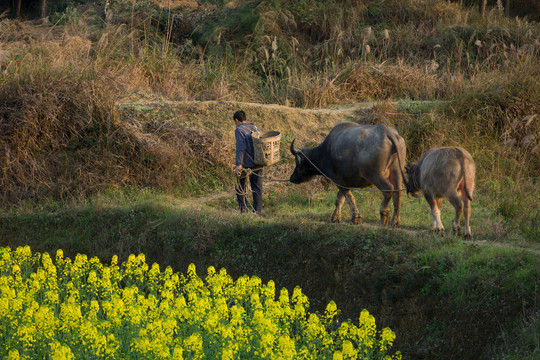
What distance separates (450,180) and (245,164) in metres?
3.16

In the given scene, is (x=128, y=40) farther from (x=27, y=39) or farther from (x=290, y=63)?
(x=290, y=63)

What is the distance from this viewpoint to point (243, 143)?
1012 cm

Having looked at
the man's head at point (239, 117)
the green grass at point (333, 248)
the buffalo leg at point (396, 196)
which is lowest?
the green grass at point (333, 248)

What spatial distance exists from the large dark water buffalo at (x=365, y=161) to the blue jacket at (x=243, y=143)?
95cm

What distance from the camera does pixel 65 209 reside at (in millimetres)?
11102

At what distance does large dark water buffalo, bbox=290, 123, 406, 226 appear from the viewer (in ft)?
29.9

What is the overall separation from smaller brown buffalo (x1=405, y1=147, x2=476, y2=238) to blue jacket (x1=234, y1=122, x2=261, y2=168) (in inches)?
104

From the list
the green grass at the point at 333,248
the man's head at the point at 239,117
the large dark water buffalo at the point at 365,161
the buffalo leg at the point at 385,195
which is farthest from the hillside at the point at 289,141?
the man's head at the point at 239,117

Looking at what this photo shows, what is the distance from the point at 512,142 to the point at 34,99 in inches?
314

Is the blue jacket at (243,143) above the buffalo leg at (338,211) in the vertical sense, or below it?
above

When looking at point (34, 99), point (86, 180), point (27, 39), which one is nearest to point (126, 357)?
point (86, 180)

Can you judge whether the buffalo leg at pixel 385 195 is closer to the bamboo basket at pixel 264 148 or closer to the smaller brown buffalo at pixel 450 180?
the smaller brown buffalo at pixel 450 180

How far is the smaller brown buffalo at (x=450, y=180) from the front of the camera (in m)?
8.21

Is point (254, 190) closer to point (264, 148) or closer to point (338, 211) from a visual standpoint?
point (264, 148)
